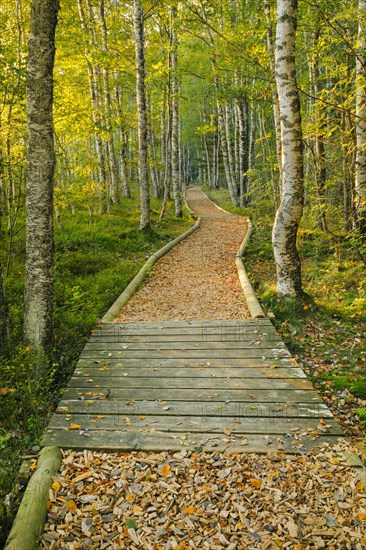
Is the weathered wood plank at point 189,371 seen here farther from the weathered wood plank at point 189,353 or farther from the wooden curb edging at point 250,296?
the wooden curb edging at point 250,296

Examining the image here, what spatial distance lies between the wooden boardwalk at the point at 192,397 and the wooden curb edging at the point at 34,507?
271mm

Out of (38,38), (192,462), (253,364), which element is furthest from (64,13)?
(192,462)

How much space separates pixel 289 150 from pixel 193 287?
373cm

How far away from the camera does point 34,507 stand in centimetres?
280

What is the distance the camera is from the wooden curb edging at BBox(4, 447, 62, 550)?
2.56 metres

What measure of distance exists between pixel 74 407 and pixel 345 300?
5.73 m

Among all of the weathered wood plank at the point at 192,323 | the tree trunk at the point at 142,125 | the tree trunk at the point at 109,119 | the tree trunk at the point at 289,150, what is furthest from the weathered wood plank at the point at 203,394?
the tree trunk at the point at 109,119

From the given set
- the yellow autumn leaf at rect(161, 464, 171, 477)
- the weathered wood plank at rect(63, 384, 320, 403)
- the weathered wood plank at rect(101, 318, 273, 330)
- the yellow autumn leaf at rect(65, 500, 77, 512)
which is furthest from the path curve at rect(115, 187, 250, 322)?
the yellow autumn leaf at rect(65, 500, 77, 512)

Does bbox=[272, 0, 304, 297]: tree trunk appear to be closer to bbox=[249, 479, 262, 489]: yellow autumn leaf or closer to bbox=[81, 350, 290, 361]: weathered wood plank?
bbox=[81, 350, 290, 361]: weathered wood plank

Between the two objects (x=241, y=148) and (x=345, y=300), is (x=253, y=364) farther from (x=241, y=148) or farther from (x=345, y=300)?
(x=241, y=148)

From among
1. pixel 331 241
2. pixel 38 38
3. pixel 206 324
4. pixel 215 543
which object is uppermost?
pixel 38 38

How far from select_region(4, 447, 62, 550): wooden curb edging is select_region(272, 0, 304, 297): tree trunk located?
5.17m

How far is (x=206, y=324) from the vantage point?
6.20 meters

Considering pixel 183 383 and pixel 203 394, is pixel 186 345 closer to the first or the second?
pixel 183 383
